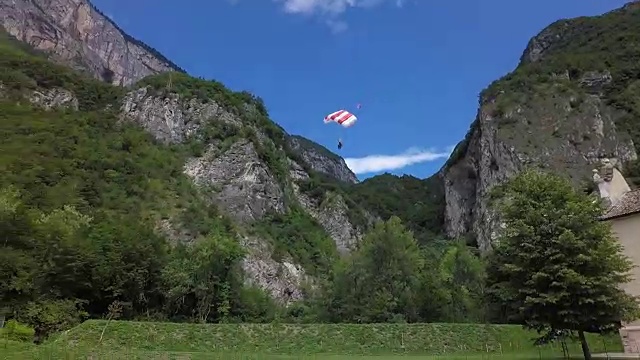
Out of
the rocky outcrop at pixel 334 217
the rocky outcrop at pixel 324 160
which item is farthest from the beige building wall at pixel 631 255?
the rocky outcrop at pixel 324 160

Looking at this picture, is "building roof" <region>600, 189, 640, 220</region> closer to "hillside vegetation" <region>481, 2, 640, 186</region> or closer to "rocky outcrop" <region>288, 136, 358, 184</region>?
"hillside vegetation" <region>481, 2, 640, 186</region>

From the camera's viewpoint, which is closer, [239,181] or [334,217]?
[239,181]

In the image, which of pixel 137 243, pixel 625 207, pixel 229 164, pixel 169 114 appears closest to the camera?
pixel 625 207

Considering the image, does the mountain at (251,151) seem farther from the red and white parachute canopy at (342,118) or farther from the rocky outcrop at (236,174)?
the red and white parachute canopy at (342,118)

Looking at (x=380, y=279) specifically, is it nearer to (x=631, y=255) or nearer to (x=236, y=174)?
(x=631, y=255)

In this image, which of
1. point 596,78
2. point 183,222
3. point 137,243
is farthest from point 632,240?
point 596,78

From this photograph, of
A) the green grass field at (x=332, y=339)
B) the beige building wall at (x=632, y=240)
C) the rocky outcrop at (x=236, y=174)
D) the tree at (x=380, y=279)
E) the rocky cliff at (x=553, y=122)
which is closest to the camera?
the beige building wall at (x=632, y=240)

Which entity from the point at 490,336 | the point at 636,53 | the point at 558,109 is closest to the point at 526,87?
the point at 558,109
